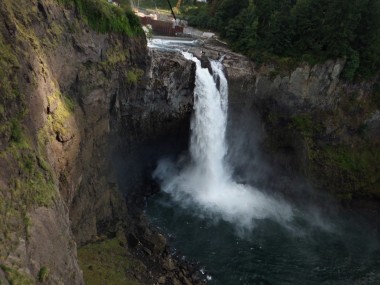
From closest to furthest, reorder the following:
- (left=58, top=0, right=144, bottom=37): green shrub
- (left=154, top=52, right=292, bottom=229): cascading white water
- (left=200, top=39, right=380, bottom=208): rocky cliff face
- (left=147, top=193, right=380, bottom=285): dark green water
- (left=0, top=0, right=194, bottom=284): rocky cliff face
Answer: (left=0, top=0, right=194, bottom=284): rocky cliff face, (left=58, top=0, right=144, bottom=37): green shrub, (left=147, top=193, right=380, bottom=285): dark green water, (left=154, top=52, right=292, bottom=229): cascading white water, (left=200, top=39, right=380, bottom=208): rocky cliff face

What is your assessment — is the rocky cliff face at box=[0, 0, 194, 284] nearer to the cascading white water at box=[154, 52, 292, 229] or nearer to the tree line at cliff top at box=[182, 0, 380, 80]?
the cascading white water at box=[154, 52, 292, 229]

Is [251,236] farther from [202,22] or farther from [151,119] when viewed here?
[202,22]

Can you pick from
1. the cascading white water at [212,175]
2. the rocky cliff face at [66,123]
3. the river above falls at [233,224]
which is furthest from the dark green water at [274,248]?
the rocky cliff face at [66,123]

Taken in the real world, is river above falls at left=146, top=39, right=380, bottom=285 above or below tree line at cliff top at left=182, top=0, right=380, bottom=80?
below

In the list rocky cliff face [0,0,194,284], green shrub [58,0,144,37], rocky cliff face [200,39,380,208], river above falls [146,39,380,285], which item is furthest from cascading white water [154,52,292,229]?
green shrub [58,0,144,37]

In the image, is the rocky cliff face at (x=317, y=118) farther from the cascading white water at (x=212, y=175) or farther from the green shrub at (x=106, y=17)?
the green shrub at (x=106, y=17)

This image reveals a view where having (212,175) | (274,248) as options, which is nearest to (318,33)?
(212,175)

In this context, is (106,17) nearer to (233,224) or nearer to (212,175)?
(212,175)
